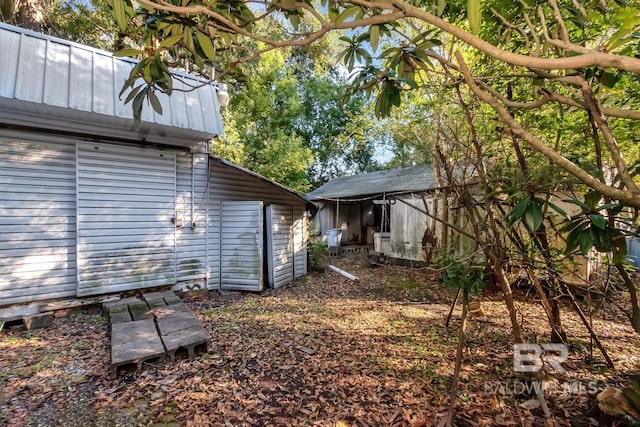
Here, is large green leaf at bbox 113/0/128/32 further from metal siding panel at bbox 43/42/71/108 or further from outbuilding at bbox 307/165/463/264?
outbuilding at bbox 307/165/463/264

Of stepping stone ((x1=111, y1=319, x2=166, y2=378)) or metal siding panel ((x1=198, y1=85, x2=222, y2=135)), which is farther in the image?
metal siding panel ((x1=198, y1=85, x2=222, y2=135))

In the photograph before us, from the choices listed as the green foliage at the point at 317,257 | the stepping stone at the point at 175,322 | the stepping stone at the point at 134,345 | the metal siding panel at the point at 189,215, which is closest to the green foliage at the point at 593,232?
the stepping stone at the point at 134,345

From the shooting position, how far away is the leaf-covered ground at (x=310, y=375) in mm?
2436

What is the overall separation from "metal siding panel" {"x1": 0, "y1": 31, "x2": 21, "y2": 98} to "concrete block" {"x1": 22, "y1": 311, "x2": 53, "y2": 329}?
3009 millimetres

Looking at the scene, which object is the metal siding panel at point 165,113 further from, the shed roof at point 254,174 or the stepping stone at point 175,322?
the stepping stone at point 175,322

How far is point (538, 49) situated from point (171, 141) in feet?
18.4

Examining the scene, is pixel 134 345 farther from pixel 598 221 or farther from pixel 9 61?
pixel 598 221

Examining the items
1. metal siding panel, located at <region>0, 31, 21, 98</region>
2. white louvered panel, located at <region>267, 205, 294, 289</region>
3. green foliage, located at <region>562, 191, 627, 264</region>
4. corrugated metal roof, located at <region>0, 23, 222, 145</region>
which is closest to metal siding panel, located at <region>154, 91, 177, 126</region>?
corrugated metal roof, located at <region>0, 23, 222, 145</region>

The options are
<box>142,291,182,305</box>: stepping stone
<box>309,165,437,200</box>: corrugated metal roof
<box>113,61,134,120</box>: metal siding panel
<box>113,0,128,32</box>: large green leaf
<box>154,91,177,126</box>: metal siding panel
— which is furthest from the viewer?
<box>309,165,437,200</box>: corrugated metal roof

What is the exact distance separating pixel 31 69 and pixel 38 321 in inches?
138

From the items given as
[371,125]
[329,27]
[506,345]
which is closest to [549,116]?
[506,345]

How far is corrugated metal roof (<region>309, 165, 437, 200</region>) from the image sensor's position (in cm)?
967

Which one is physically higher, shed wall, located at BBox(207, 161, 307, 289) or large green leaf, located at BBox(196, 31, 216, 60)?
large green leaf, located at BBox(196, 31, 216, 60)

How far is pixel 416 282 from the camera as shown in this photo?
7.11 metres
